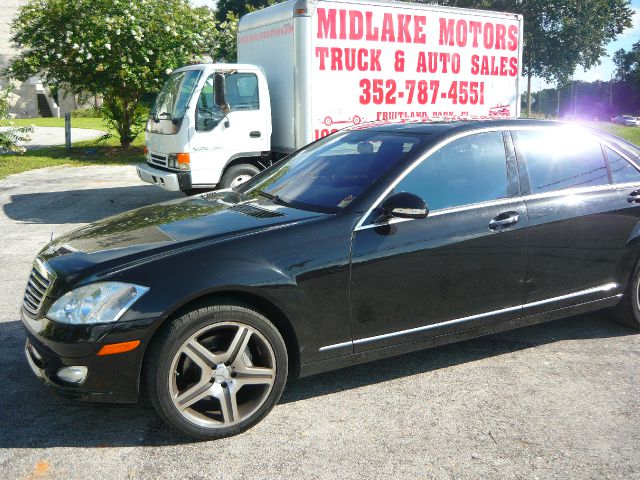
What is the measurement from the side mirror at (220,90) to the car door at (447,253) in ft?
19.7

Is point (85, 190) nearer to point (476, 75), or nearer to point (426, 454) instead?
point (476, 75)

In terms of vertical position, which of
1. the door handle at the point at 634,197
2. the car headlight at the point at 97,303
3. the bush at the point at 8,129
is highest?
the bush at the point at 8,129

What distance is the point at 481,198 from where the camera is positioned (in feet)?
13.5

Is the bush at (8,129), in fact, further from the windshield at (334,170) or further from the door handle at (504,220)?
the door handle at (504,220)

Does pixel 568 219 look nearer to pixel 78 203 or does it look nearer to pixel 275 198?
pixel 275 198

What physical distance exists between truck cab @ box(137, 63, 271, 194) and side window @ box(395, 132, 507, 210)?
19.8ft

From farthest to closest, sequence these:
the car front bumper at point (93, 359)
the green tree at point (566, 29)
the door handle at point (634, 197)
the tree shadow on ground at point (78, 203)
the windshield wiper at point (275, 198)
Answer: the green tree at point (566, 29) → the tree shadow on ground at point (78, 203) → the door handle at point (634, 197) → the windshield wiper at point (275, 198) → the car front bumper at point (93, 359)

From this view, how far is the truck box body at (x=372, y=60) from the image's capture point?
31.1 feet

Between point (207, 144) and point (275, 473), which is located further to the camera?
point (207, 144)

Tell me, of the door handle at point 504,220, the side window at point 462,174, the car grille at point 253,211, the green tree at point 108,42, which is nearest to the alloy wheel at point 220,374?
the car grille at point 253,211

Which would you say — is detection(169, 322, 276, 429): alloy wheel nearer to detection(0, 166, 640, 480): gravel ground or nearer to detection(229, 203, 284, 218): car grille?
detection(0, 166, 640, 480): gravel ground

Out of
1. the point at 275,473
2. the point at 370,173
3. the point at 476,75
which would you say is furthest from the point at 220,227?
the point at 476,75

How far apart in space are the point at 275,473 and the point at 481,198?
2079 mm

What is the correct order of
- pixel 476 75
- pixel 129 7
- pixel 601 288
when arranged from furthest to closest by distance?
pixel 129 7 → pixel 476 75 → pixel 601 288
